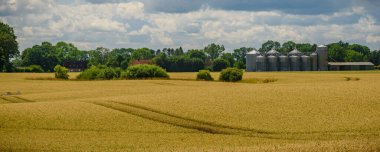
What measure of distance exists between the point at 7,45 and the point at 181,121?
119 m

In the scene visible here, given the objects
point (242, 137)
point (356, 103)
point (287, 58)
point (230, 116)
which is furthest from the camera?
point (287, 58)

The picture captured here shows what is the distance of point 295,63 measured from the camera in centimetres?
19350

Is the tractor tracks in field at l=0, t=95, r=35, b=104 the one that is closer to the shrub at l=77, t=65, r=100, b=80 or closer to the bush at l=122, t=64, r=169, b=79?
the bush at l=122, t=64, r=169, b=79

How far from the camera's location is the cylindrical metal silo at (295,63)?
193 meters

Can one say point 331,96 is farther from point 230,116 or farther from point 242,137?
point 242,137

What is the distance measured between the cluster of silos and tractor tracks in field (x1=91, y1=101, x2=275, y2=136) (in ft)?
497

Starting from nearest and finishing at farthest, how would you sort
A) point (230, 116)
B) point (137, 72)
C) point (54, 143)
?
1. point (54, 143)
2. point (230, 116)
3. point (137, 72)

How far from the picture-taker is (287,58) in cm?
19625

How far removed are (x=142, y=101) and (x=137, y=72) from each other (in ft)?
211

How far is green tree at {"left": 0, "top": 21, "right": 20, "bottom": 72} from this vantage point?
462 ft

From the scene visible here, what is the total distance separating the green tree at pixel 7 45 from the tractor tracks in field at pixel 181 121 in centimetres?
9708

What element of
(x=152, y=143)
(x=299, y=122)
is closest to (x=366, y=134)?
(x=299, y=122)

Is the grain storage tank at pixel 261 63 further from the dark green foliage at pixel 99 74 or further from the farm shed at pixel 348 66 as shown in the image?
the dark green foliage at pixel 99 74

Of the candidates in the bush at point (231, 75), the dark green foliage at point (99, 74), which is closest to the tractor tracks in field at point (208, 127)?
the bush at point (231, 75)
